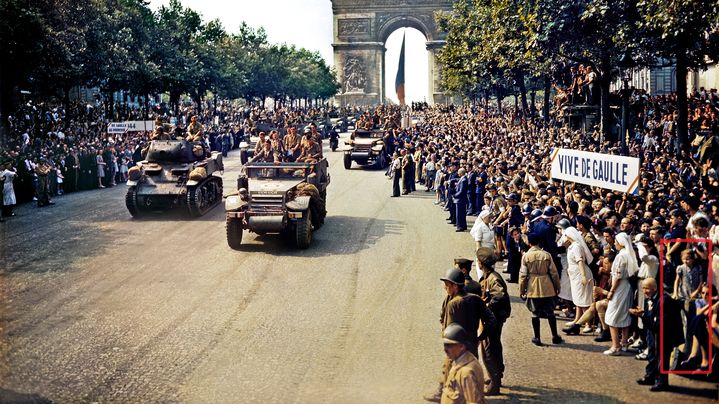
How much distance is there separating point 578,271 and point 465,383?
5838mm

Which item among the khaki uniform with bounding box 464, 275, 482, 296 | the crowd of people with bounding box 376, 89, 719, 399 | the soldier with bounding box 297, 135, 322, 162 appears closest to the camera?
the khaki uniform with bounding box 464, 275, 482, 296

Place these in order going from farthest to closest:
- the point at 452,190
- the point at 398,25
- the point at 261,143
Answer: the point at 398,25, the point at 452,190, the point at 261,143

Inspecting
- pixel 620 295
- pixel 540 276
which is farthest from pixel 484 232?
pixel 620 295

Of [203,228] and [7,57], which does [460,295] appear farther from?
[7,57]

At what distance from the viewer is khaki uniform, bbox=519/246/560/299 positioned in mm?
11609

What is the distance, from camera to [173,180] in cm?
2419

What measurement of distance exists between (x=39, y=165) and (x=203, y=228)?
7388 mm

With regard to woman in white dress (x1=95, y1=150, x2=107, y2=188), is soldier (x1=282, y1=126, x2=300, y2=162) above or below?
above

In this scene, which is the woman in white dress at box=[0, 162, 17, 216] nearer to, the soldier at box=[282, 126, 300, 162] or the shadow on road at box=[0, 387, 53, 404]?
the soldier at box=[282, 126, 300, 162]

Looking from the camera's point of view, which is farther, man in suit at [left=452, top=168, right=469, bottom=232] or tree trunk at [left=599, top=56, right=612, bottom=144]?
tree trunk at [left=599, top=56, right=612, bottom=144]

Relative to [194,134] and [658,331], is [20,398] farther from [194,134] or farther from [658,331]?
[194,134]

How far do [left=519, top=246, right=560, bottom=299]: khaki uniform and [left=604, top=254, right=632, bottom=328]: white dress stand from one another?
0.78m

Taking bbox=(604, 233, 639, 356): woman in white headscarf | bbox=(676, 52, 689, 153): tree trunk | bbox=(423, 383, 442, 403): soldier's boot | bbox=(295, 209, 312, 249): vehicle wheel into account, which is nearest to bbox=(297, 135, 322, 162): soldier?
bbox=(295, 209, 312, 249): vehicle wheel

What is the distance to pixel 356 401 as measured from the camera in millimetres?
9570
